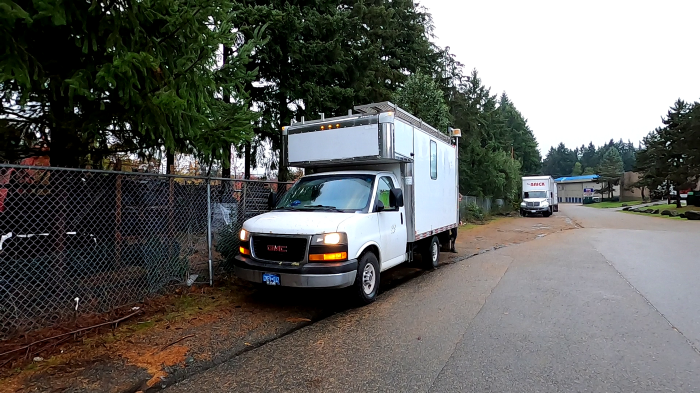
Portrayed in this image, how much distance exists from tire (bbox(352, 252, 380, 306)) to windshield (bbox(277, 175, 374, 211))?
83 centimetres

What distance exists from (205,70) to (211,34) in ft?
1.63

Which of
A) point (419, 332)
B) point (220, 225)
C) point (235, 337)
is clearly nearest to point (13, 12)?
point (235, 337)

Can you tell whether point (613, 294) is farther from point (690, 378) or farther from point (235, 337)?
point (235, 337)

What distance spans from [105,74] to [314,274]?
3.34 metres

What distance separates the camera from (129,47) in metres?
4.75

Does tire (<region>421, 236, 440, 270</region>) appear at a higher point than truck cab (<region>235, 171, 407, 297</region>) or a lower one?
lower

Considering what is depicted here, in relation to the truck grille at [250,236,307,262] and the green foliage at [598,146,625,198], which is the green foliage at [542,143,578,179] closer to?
the green foliage at [598,146,625,198]

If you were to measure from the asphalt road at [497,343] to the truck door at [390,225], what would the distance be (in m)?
0.72

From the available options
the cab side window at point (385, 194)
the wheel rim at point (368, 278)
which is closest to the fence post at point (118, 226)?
the wheel rim at point (368, 278)

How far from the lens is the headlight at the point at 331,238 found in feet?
17.7

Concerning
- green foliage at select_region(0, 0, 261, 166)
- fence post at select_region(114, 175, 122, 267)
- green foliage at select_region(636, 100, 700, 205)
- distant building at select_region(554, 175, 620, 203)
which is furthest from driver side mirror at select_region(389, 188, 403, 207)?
distant building at select_region(554, 175, 620, 203)

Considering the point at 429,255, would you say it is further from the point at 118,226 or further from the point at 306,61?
the point at 306,61

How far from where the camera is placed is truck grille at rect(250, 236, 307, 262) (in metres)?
5.48

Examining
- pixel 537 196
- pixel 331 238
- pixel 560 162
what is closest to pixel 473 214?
pixel 537 196
